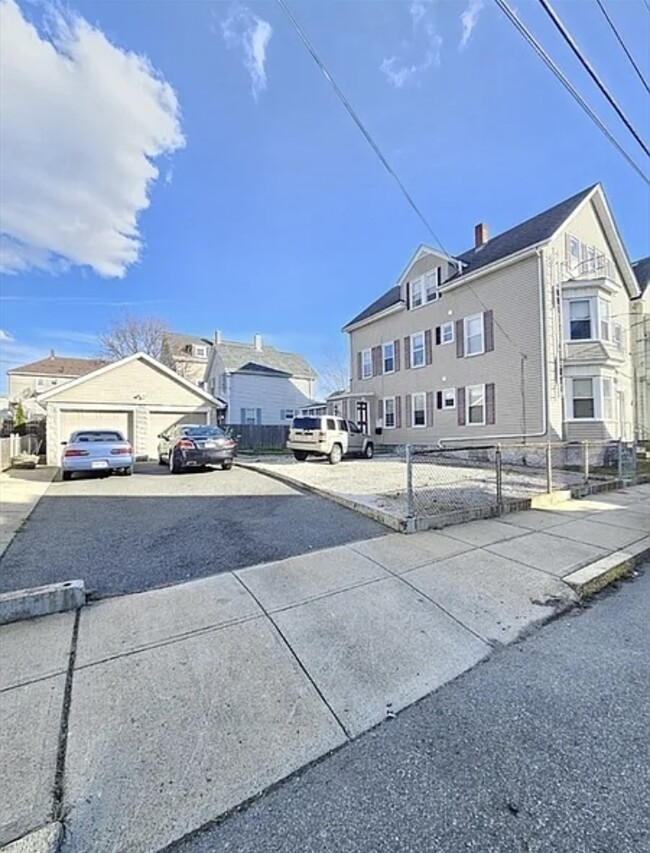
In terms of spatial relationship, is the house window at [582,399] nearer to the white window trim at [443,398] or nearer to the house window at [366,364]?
the white window trim at [443,398]

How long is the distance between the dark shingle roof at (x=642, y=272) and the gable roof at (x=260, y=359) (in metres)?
21.4

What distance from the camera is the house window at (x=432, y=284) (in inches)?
765

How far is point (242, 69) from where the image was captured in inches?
337

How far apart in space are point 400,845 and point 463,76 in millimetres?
10887

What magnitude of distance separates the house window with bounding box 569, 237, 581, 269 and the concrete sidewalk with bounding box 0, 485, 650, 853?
15.3 m

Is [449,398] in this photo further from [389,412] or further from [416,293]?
[416,293]

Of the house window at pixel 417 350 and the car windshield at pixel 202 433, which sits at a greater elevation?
the house window at pixel 417 350

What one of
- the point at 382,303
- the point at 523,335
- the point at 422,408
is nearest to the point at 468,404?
the point at 422,408

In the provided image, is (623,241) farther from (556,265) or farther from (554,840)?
(554,840)

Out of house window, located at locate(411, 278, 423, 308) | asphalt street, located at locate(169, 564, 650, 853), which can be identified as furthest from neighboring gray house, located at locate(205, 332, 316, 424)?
asphalt street, located at locate(169, 564, 650, 853)

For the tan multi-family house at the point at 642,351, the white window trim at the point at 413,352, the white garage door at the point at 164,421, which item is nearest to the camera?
the white garage door at the point at 164,421

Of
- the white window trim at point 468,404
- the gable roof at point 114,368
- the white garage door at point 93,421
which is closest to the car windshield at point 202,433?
the white garage door at point 93,421

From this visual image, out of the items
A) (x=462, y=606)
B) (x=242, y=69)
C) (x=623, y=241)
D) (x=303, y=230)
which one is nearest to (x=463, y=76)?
(x=242, y=69)

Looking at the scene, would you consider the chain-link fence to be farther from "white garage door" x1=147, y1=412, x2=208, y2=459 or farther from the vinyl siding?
"white garage door" x1=147, y1=412, x2=208, y2=459
